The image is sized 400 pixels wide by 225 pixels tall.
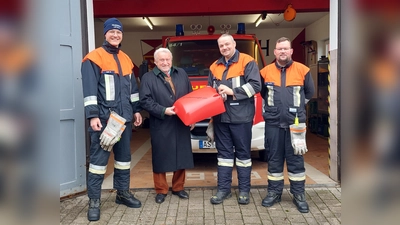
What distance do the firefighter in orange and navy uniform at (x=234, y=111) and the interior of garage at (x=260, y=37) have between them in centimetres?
74

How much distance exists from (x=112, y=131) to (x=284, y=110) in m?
1.83

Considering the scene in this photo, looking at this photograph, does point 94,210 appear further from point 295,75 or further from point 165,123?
point 295,75

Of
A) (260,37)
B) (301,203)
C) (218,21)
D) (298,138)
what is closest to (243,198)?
(301,203)

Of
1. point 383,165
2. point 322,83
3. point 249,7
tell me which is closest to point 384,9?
point 383,165

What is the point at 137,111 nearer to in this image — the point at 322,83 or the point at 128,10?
the point at 128,10

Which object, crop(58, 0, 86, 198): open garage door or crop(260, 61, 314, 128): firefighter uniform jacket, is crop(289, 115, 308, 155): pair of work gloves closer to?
crop(260, 61, 314, 128): firefighter uniform jacket

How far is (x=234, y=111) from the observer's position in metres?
3.96

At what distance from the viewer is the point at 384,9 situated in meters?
1.07

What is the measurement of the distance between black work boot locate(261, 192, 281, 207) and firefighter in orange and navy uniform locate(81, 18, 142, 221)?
1.66 metres

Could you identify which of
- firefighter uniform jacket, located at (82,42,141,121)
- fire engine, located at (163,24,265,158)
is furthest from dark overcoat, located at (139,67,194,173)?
fire engine, located at (163,24,265,158)

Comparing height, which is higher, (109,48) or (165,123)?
(109,48)

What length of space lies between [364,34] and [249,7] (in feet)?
25.3

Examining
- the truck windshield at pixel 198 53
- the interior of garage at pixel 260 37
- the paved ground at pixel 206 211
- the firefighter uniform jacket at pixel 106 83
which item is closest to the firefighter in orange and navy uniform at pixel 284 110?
the paved ground at pixel 206 211

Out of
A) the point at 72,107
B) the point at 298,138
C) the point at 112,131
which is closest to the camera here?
the point at 112,131
